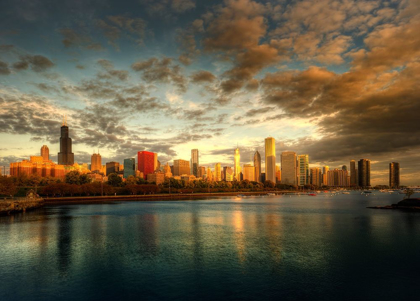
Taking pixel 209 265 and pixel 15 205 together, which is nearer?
pixel 209 265

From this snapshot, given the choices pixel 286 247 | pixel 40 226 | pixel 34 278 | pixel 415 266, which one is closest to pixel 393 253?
pixel 415 266

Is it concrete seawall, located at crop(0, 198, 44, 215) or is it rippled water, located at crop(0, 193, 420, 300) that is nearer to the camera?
rippled water, located at crop(0, 193, 420, 300)

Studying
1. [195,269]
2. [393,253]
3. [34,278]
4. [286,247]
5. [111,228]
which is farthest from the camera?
[111,228]

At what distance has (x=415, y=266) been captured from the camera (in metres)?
37.8

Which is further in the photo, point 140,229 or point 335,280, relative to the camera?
point 140,229

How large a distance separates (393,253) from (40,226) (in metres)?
75.8

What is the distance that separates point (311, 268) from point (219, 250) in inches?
594

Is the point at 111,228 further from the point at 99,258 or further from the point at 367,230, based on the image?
the point at 367,230

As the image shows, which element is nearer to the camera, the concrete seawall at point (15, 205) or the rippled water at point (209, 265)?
the rippled water at point (209, 265)

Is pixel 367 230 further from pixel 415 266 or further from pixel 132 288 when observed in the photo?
pixel 132 288

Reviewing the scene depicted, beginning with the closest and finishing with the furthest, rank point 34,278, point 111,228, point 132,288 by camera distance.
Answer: point 132,288
point 34,278
point 111,228

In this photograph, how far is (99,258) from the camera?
41.7 metres

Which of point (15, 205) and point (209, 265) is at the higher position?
point (209, 265)

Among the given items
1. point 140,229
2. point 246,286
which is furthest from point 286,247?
point 140,229
